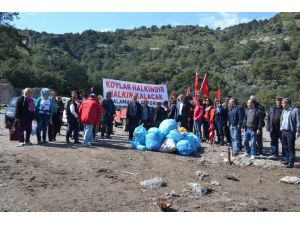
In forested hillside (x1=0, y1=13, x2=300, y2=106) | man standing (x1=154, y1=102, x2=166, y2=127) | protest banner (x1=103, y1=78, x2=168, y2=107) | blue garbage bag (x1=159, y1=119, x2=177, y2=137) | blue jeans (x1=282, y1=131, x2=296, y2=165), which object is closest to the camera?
blue jeans (x1=282, y1=131, x2=296, y2=165)

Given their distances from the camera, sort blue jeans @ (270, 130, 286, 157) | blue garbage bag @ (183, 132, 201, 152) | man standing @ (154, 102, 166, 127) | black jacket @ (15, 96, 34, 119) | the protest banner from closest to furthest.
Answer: black jacket @ (15, 96, 34, 119) → blue jeans @ (270, 130, 286, 157) → blue garbage bag @ (183, 132, 201, 152) → man standing @ (154, 102, 166, 127) → the protest banner

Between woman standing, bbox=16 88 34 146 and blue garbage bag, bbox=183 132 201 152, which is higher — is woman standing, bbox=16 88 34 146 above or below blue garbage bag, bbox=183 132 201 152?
above

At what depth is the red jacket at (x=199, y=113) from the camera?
639 inches

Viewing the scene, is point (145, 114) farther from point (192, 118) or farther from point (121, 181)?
point (121, 181)

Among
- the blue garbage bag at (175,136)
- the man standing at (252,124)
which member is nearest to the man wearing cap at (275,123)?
the man standing at (252,124)

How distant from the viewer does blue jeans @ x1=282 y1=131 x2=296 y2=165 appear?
12.6 meters

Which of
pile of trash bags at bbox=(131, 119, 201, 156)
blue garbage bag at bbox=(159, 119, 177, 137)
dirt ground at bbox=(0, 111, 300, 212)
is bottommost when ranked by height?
dirt ground at bbox=(0, 111, 300, 212)

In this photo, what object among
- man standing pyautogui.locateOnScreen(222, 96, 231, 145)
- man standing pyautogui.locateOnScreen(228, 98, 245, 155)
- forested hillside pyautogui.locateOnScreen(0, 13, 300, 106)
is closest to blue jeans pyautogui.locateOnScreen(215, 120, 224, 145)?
man standing pyautogui.locateOnScreen(222, 96, 231, 145)

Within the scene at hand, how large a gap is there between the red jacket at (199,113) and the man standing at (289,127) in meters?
3.88

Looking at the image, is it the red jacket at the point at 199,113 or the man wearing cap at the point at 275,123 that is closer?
the man wearing cap at the point at 275,123

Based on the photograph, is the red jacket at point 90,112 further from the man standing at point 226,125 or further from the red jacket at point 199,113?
the man standing at point 226,125

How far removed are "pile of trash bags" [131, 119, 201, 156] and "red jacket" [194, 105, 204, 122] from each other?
1875 millimetres

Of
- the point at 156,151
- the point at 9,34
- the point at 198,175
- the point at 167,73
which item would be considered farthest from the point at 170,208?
the point at 167,73

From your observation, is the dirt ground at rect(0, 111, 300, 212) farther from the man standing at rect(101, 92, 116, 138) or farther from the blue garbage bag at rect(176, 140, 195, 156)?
the man standing at rect(101, 92, 116, 138)
